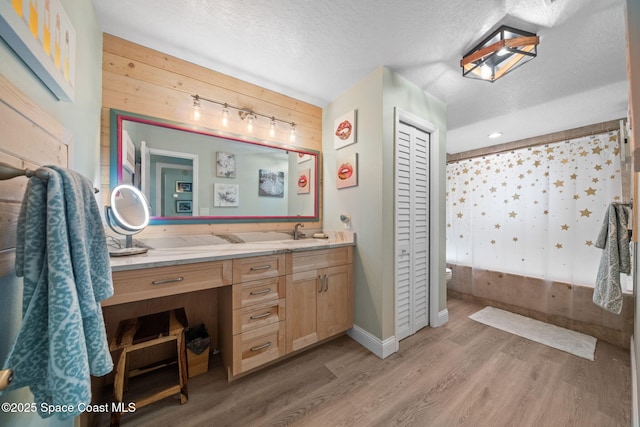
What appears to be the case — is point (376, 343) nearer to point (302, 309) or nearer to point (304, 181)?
point (302, 309)

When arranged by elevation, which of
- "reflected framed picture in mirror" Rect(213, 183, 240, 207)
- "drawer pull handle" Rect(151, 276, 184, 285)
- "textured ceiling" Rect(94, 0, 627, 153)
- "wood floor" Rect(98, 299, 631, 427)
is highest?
"textured ceiling" Rect(94, 0, 627, 153)

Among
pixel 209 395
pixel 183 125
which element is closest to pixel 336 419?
pixel 209 395

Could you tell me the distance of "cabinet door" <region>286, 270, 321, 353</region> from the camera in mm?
1663

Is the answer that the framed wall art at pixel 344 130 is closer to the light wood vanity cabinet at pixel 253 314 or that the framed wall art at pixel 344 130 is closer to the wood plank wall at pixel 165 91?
the wood plank wall at pixel 165 91

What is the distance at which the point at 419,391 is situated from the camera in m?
1.46

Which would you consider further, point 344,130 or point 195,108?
point 344,130

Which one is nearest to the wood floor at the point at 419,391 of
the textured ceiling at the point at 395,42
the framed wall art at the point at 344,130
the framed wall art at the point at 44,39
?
the framed wall art at the point at 44,39

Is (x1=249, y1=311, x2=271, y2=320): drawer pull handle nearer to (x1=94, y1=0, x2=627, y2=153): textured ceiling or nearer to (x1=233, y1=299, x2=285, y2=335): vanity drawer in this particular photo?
(x1=233, y1=299, x2=285, y2=335): vanity drawer

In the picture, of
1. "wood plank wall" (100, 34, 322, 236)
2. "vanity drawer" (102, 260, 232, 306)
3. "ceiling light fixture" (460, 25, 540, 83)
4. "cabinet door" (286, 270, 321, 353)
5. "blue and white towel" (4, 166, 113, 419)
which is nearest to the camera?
"blue and white towel" (4, 166, 113, 419)

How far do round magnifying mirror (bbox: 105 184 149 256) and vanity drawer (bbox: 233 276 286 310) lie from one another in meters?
0.66

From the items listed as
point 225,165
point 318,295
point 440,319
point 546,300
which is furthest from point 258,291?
point 546,300

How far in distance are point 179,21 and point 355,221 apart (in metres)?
1.92

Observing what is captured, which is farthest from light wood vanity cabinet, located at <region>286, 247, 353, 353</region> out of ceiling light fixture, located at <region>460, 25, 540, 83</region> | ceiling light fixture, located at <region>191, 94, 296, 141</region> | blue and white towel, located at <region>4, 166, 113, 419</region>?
ceiling light fixture, located at <region>460, 25, 540, 83</region>

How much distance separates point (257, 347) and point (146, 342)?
2.13 feet
